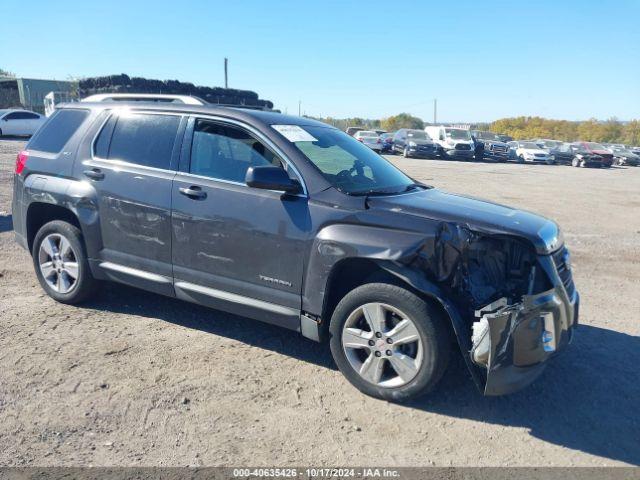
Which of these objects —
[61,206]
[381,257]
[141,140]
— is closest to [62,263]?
[61,206]

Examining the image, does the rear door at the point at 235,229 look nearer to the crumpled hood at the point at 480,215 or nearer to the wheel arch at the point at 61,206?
the crumpled hood at the point at 480,215

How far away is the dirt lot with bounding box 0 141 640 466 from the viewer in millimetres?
2986

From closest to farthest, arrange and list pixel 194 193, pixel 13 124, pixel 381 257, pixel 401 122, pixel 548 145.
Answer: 1. pixel 381 257
2. pixel 194 193
3. pixel 13 124
4. pixel 548 145
5. pixel 401 122

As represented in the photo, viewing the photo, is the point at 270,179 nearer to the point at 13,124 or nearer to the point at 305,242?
the point at 305,242

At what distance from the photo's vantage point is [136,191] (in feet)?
14.4

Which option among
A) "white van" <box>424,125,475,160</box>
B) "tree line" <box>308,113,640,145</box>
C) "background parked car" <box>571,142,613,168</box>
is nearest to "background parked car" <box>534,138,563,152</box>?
"background parked car" <box>571,142,613,168</box>

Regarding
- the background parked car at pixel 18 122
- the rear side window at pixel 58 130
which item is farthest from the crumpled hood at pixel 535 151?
the rear side window at pixel 58 130

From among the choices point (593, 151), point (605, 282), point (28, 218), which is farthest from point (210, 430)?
point (593, 151)

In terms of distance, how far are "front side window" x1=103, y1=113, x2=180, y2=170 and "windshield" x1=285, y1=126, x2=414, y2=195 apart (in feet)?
3.56

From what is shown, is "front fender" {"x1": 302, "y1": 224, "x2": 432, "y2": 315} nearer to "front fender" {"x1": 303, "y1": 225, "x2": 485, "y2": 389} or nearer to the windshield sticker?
"front fender" {"x1": 303, "y1": 225, "x2": 485, "y2": 389}

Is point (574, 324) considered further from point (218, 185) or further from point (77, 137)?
point (77, 137)

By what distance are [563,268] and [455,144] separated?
29.5m

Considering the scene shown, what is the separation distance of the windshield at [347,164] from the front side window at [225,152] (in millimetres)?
270

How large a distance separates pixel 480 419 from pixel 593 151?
3531 cm
